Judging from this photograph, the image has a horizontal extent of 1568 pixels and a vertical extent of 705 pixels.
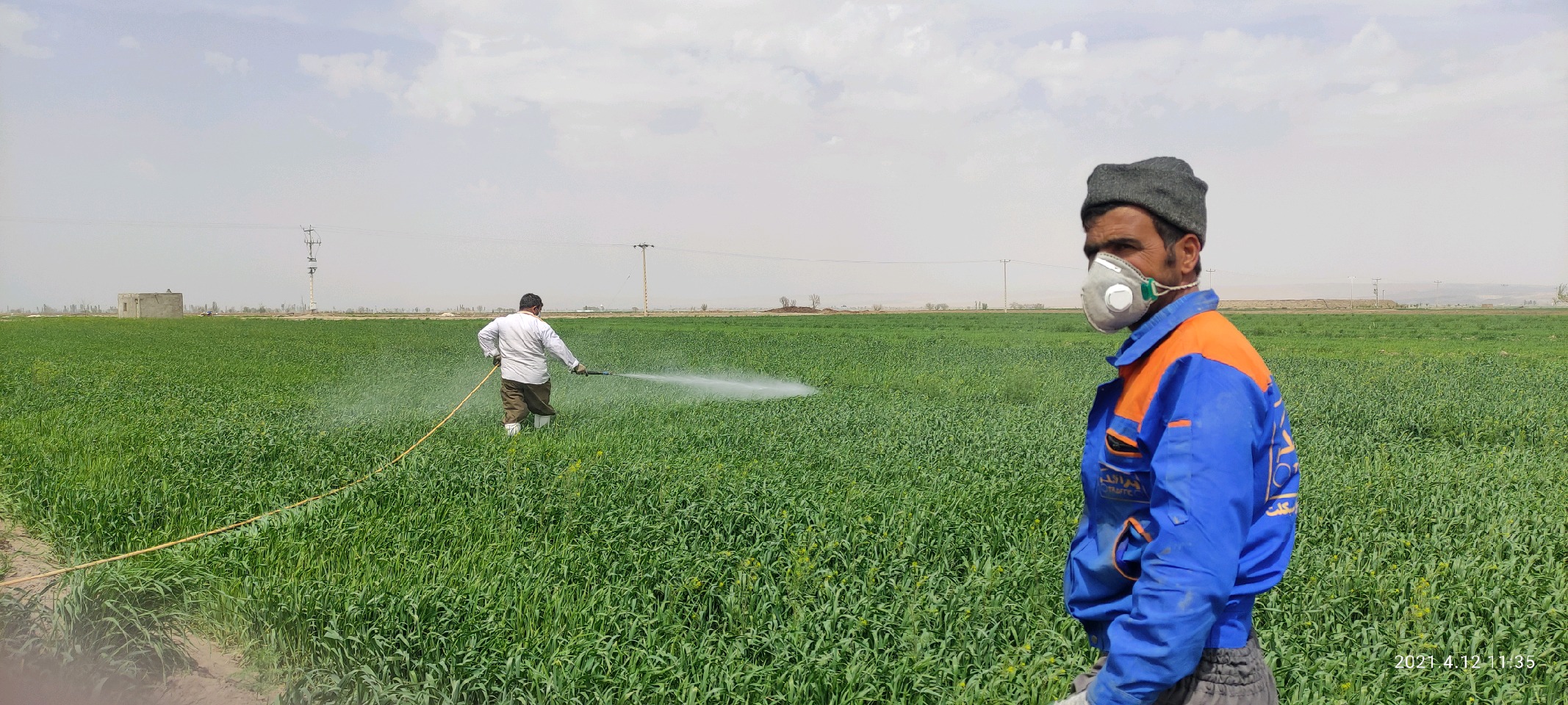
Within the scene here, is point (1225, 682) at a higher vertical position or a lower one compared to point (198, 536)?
higher

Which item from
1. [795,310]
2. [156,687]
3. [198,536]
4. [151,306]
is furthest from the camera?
[795,310]

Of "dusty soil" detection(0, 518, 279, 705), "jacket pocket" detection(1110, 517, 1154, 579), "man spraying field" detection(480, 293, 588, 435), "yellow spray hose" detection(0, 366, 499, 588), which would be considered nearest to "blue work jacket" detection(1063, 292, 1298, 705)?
"jacket pocket" detection(1110, 517, 1154, 579)

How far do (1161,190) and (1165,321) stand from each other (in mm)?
274

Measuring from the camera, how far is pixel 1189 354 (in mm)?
1614

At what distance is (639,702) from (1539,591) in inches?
219

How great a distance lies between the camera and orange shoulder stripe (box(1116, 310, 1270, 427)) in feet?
5.28

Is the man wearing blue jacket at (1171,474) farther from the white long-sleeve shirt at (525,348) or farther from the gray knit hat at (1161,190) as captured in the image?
the white long-sleeve shirt at (525,348)

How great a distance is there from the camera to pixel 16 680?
407 cm

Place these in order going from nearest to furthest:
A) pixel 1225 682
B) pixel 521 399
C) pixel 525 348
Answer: pixel 1225 682 → pixel 525 348 → pixel 521 399

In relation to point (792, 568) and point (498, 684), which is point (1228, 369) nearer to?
point (498, 684)
